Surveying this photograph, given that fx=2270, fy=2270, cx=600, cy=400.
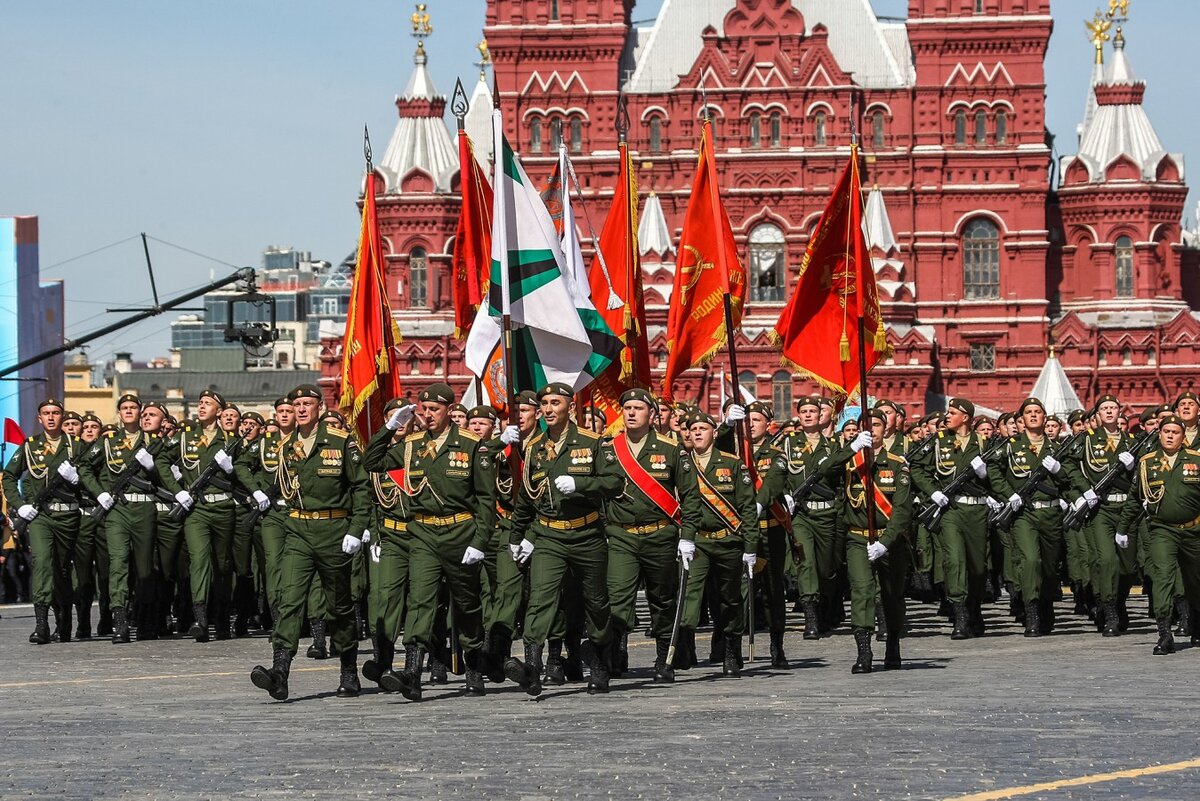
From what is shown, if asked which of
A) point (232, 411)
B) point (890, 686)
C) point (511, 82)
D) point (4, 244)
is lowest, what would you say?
point (890, 686)

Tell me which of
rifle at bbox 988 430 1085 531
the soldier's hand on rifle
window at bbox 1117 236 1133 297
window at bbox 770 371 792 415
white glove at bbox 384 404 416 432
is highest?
window at bbox 1117 236 1133 297

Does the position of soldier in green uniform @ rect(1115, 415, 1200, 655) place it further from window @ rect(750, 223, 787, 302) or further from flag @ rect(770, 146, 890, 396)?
window @ rect(750, 223, 787, 302)

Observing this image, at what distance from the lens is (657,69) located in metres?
65.1

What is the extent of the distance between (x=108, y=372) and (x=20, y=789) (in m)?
138

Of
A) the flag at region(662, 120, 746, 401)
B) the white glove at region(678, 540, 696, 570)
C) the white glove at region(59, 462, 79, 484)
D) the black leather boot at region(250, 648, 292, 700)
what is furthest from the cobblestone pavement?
the flag at region(662, 120, 746, 401)

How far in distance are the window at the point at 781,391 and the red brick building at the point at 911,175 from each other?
0.27ft

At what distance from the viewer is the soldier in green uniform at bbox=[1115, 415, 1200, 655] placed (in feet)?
53.6

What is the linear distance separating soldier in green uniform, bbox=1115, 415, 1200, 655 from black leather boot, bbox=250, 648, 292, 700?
6.50 m

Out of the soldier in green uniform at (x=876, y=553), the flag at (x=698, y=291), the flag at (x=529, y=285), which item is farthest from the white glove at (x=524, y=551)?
the flag at (x=698, y=291)

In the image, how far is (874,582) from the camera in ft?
48.9

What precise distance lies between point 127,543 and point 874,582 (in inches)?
271

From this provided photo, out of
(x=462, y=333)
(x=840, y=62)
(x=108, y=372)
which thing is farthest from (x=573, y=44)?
(x=108, y=372)

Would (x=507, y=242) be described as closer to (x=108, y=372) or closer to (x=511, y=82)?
(x=511, y=82)

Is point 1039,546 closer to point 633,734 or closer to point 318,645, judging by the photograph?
point 318,645
